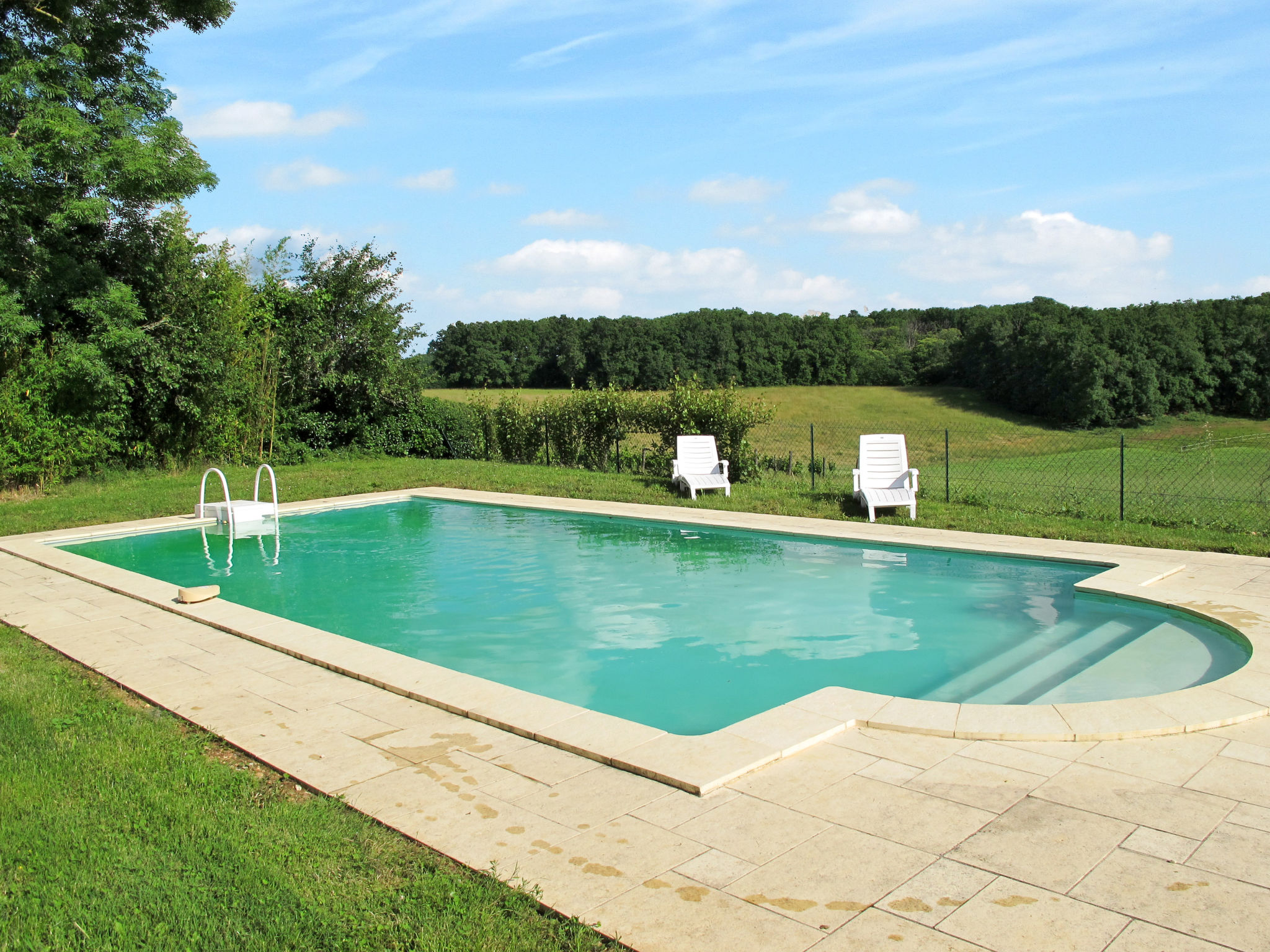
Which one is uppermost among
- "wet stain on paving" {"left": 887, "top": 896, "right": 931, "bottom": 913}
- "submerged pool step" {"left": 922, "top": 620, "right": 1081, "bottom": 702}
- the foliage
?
the foliage

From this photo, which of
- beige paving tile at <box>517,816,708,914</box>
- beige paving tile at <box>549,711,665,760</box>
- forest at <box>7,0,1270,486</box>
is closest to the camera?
beige paving tile at <box>517,816,708,914</box>

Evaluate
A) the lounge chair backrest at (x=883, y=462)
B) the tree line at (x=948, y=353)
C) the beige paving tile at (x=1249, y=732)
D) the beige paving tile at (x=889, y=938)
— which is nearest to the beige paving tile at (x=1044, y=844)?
the beige paving tile at (x=889, y=938)

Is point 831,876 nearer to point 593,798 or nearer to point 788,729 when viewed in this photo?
point 593,798

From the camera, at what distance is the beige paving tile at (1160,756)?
3168 millimetres

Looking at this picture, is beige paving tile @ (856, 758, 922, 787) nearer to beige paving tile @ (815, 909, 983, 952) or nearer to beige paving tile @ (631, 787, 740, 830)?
beige paving tile @ (631, 787, 740, 830)

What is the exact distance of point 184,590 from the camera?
6.38m

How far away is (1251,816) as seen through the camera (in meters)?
2.78

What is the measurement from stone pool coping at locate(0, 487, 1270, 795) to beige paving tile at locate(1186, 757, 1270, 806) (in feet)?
1.07

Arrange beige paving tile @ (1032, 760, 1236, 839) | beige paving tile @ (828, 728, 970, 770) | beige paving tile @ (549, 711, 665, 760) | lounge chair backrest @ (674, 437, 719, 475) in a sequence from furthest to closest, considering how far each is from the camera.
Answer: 1. lounge chair backrest @ (674, 437, 719, 475)
2. beige paving tile @ (549, 711, 665, 760)
3. beige paving tile @ (828, 728, 970, 770)
4. beige paving tile @ (1032, 760, 1236, 839)

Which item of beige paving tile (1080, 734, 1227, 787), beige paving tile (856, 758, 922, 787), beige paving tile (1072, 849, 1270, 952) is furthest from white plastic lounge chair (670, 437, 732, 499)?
beige paving tile (1072, 849, 1270, 952)

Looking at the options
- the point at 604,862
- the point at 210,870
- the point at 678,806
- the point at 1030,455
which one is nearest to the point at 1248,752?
the point at 678,806

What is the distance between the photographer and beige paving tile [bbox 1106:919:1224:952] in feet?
6.78

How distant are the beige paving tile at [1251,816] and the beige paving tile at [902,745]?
93 centimetres

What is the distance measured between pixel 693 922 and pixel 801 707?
178 centimetres
